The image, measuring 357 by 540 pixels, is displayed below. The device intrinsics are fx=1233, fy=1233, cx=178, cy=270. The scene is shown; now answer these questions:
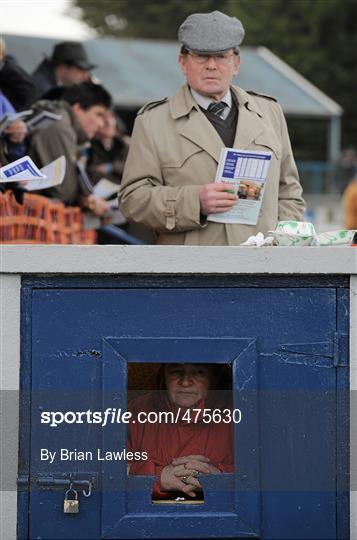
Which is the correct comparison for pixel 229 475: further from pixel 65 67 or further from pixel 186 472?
pixel 65 67

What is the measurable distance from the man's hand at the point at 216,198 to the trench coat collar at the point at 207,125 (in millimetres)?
149

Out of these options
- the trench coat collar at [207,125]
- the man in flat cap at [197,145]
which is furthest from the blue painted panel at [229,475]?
the trench coat collar at [207,125]

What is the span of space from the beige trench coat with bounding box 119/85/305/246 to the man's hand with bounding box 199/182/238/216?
0.16ft

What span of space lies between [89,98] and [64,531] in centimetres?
536

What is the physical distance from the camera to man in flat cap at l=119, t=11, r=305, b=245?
178 inches

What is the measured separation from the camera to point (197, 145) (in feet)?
15.0

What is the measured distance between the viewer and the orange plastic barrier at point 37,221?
5524 millimetres

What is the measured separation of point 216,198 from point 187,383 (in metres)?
0.91

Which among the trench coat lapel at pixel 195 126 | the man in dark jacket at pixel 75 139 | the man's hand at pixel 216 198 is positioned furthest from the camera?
the man in dark jacket at pixel 75 139

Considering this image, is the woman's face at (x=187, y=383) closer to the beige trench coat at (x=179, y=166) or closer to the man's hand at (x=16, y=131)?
the beige trench coat at (x=179, y=166)

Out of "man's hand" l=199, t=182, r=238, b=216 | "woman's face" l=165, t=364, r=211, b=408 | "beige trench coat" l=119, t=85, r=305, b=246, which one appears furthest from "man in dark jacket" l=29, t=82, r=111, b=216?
"woman's face" l=165, t=364, r=211, b=408

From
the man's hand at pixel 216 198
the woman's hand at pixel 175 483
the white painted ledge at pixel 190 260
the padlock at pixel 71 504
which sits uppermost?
the man's hand at pixel 216 198

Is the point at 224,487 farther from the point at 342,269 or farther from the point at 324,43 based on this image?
the point at 324,43

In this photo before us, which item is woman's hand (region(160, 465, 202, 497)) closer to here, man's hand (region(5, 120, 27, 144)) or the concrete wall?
the concrete wall
